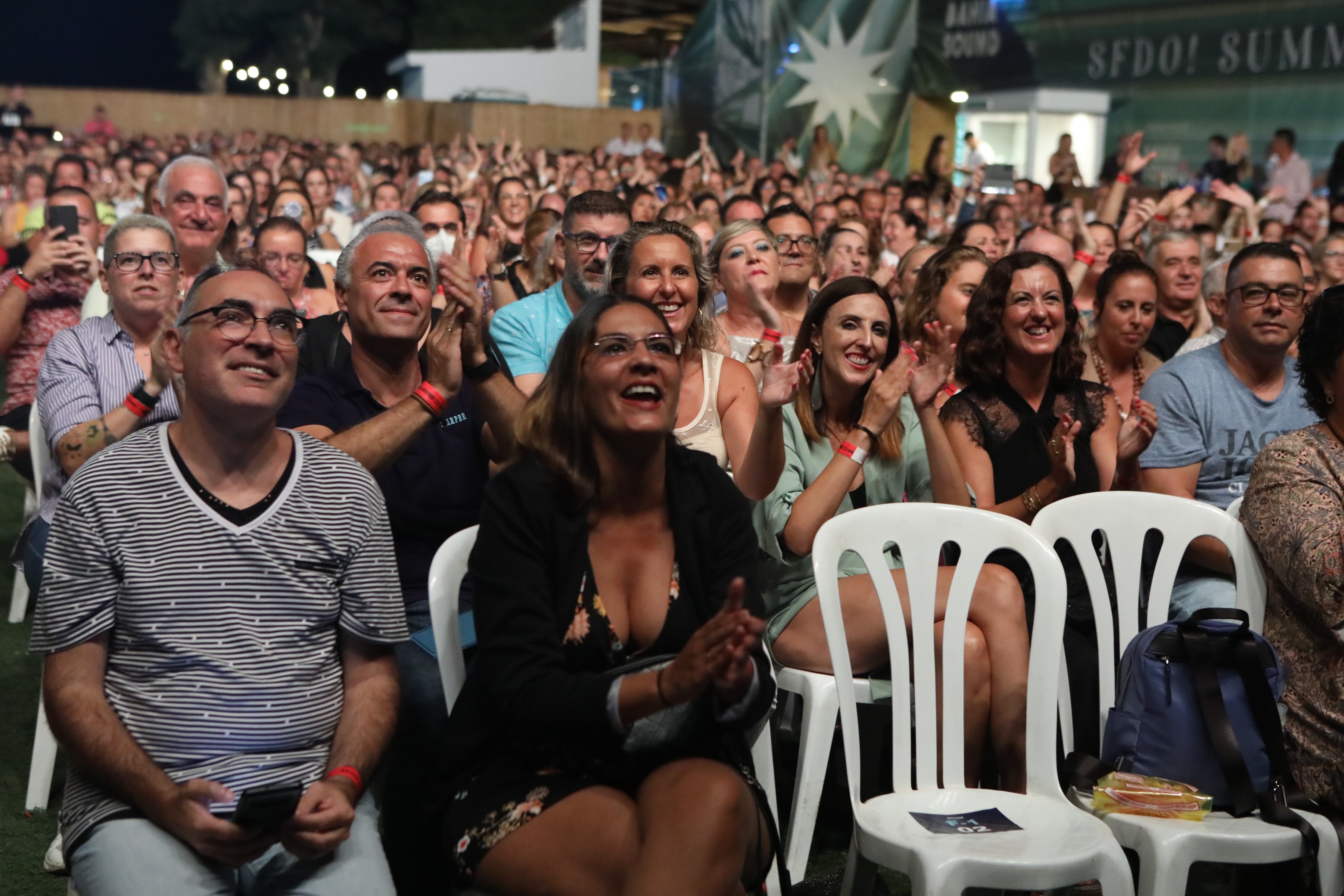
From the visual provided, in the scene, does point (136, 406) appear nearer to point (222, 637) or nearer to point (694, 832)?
point (222, 637)

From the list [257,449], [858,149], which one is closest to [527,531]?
[257,449]

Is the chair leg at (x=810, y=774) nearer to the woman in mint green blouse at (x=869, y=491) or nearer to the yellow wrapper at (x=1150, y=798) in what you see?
the woman in mint green blouse at (x=869, y=491)

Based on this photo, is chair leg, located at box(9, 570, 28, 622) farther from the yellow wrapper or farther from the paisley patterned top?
the paisley patterned top

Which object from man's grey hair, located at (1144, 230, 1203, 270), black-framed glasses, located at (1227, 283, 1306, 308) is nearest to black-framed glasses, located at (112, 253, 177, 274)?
black-framed glasses, located at (1227, 283, 1306, 308)

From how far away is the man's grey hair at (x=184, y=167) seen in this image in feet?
15.7

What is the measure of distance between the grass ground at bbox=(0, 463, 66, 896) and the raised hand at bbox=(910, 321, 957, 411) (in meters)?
2.33

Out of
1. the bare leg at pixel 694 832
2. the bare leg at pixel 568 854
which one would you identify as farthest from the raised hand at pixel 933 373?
the bare leg at pixel 568 854

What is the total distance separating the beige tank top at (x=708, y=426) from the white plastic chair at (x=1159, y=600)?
2.97 ft

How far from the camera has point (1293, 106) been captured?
45.0ft

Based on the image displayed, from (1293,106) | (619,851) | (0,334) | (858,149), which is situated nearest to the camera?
(619,851)

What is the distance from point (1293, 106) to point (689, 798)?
1395cm

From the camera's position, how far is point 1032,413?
374 cm

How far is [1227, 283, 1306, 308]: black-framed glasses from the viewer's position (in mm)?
3770

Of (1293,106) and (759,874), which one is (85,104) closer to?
(1293,106)
